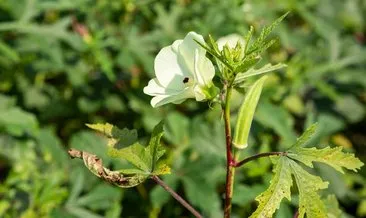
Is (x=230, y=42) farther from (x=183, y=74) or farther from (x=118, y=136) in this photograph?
(x=118, y=136)

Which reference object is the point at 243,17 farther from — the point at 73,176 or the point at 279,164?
the point at 279,164

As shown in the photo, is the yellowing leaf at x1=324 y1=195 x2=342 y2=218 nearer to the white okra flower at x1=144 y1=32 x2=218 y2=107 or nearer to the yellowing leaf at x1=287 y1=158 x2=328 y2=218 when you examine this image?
the yellowing leaf at x1=287 y1=158 x2=328 y2=218

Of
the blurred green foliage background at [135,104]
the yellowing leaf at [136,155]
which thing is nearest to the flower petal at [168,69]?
the yellowing leaf at [136,155]

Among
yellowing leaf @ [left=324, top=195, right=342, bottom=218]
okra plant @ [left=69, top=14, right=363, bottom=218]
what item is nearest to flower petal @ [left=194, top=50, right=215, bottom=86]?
okra plant @ [left=69, top=14, right=363, bottom=218]

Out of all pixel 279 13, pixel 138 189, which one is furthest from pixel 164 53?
pixel 279 13

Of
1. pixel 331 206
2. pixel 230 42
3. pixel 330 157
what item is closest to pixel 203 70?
pixel 230 42

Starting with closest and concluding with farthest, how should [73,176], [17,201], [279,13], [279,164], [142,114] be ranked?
[279,164], [17,201], [73,176], [142,114], [279,13]
